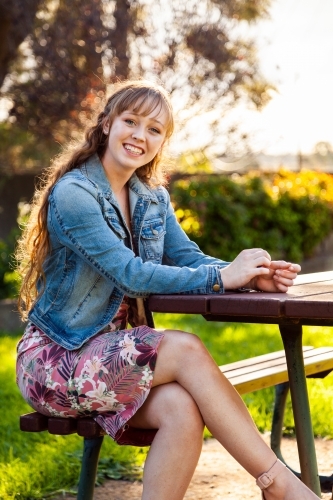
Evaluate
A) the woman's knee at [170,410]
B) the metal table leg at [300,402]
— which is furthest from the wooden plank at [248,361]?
the woman's knee at [170,410]

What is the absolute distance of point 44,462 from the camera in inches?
152

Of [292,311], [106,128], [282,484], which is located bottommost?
[282,484]

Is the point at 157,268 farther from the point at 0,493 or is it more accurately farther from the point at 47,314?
the point at 0,493

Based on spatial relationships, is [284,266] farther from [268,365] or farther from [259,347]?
[259,347]

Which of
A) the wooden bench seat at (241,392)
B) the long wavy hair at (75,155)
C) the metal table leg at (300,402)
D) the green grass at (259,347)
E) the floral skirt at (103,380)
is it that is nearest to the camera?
the floral skirt at (103,380)

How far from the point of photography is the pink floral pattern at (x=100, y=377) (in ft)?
8.54

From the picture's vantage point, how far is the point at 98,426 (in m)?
2.67

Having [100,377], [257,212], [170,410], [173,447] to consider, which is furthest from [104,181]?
[257,212]

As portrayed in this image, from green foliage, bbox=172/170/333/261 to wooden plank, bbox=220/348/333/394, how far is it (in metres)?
5.39

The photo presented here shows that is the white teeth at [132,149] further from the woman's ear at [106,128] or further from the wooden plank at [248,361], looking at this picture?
the wooden plank at [248,361]

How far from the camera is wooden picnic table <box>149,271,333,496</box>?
2402 mm

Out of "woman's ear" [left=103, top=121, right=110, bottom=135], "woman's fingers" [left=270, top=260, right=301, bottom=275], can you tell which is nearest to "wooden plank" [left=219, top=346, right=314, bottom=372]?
"woman's fingers" [left=270, top=260, right=301, bottom=275]

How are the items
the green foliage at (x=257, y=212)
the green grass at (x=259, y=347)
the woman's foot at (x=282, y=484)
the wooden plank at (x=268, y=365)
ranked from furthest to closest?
the green foliage at (x=257, y=212), the green grass at (x=259, y=347), the wooden plank at (x=268, y=365), the woman's foot at (x=282, y=484)

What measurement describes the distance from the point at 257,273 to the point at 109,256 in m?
0.49
